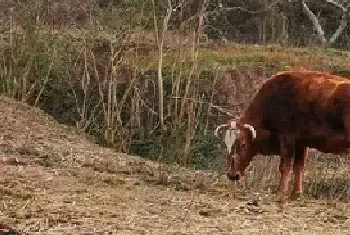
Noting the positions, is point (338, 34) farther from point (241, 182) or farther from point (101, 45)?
point (241, 182)

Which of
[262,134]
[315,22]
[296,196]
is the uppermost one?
[315,22]

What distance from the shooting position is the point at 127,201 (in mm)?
8641

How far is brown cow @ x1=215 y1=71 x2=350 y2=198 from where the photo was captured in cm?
1002

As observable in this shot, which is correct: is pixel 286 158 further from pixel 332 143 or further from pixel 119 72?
pixel 119 72

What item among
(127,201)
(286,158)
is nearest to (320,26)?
(286,158)

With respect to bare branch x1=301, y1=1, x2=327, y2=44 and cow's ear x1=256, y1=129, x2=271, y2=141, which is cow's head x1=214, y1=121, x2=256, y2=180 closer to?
cow's ear x1=256, y1=129, x2=271, y2=141

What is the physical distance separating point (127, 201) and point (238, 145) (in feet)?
8.10

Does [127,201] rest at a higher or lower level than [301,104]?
lower

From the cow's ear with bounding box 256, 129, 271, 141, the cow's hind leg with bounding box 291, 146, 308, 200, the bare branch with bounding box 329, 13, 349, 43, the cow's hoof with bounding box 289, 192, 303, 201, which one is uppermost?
the bare branch with bounding box 329, 13, 349, 43

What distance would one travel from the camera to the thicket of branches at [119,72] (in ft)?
54.4

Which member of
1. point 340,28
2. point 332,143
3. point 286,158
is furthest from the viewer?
point 340,28

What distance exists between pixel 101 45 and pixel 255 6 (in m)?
10.6

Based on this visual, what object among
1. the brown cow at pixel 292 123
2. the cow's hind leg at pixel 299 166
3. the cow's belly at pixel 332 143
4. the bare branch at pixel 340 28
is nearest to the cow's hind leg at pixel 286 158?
the brown cow at pixel 292 123

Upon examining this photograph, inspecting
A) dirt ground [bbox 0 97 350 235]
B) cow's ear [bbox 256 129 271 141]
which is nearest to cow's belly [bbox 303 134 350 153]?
cow's ear [bbox 256 129 271 141]
